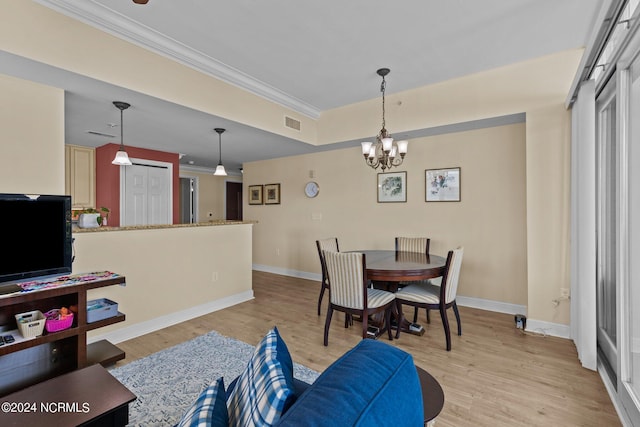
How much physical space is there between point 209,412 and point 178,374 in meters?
1.85

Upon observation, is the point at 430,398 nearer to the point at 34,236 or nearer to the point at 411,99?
the point at 34,236

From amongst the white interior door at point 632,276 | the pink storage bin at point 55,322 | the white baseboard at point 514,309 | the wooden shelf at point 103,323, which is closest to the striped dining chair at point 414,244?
the white baseboard at point 514,309

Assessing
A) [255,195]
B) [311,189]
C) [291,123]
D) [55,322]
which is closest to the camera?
[55,322]

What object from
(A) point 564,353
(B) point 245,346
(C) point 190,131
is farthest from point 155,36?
(A) point 564,353

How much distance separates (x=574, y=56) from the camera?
9.82 feet

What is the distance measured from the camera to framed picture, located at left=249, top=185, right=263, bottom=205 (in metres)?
6.43

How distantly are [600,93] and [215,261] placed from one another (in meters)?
4.23

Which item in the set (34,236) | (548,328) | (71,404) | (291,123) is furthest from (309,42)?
(548,328)

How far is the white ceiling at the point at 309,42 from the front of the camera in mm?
2303

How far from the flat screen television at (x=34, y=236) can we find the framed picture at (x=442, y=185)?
3.87 meters

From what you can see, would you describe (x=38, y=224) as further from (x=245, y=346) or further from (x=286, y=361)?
(x=286, y=361)

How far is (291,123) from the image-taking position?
14.3 feet

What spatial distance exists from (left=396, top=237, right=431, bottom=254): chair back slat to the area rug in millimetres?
2159

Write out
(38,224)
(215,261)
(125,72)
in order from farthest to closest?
1. (215,261)
2. (125,72)
3. (38,224)
